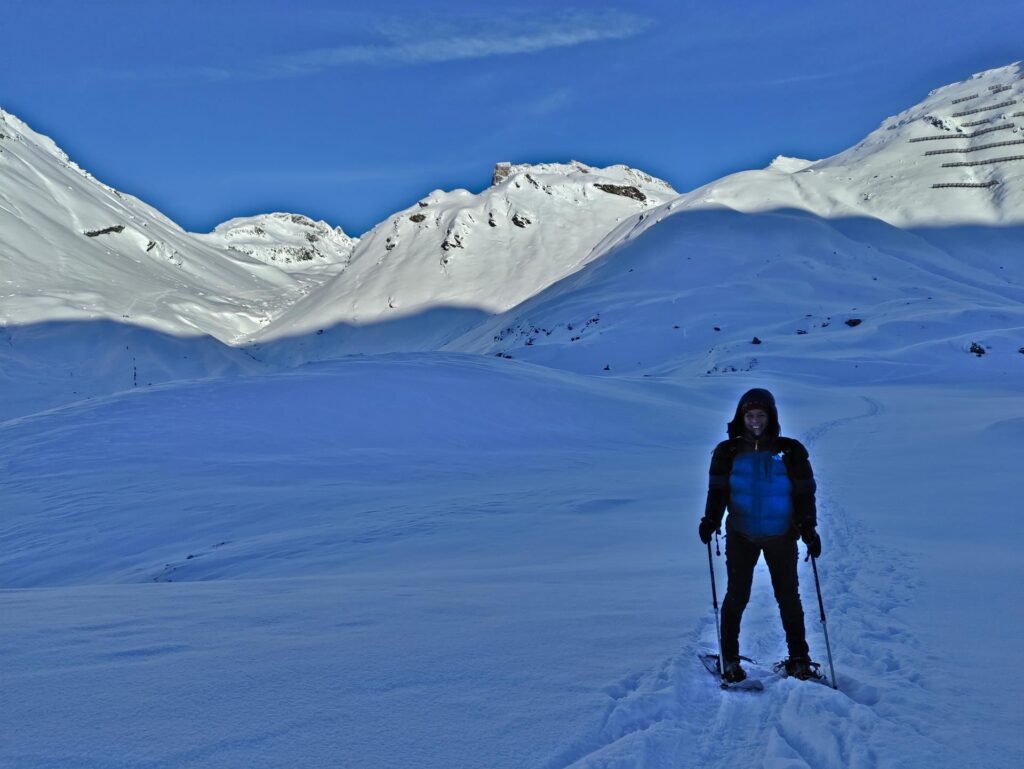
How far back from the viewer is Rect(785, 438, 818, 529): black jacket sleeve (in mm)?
4098

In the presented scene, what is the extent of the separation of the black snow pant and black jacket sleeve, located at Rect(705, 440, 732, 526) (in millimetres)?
172

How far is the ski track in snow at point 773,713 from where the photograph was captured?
10.9 ft

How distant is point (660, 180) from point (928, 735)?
14849 centimetres

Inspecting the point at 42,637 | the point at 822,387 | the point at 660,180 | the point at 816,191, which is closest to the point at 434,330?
the point at 816,191

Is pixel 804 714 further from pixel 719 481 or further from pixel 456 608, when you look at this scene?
pixel 456 608

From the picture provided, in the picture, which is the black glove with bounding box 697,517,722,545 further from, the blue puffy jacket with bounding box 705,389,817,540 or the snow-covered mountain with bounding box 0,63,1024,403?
the snow-covered mountain with bounding box 0,63,1024,403

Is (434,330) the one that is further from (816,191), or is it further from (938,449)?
(938,449)

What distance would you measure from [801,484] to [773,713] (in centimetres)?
120

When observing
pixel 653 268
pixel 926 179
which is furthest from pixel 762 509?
pixel 926 179

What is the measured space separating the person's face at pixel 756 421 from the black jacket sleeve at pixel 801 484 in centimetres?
17

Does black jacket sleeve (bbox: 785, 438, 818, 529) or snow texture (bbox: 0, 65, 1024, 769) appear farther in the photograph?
black jacket sleeve (bbox: 785, 438, 818, 529)

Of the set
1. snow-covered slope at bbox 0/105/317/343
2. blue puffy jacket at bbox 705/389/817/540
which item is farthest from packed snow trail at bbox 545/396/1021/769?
snow-covered slope at bbox 0/105/317/343

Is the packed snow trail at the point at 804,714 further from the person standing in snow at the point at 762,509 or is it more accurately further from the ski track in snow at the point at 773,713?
the person standing in snow at the point at 762,509

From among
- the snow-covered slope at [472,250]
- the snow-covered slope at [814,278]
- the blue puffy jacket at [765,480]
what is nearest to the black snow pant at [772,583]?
the blue puffy jacket at [765,480]
